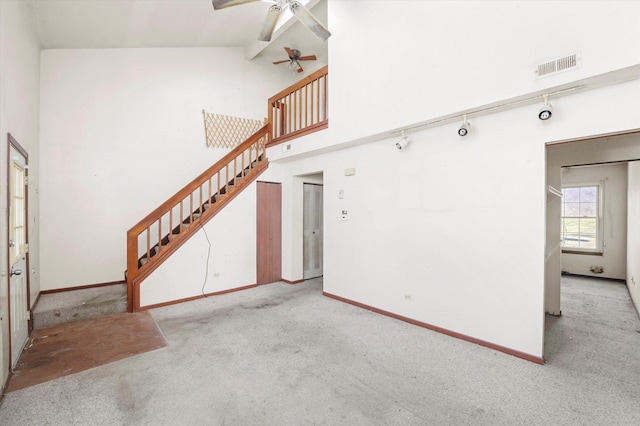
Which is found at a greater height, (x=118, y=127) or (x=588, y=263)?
(x=118, y=127)

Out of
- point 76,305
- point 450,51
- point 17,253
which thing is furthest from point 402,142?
point 76,305

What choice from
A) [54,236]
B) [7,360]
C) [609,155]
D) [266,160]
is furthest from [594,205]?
[54,236]

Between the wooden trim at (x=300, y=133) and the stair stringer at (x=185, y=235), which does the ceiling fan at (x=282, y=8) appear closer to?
the wooden trim at (x=300, y=133)

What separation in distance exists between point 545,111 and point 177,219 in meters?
5.28

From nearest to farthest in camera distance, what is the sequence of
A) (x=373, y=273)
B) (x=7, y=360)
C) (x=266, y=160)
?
(x=7, y=360)
(x=373, y=273)
(x=266, y=160)

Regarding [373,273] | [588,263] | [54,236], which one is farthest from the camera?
[588,263]

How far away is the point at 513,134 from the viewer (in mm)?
2580

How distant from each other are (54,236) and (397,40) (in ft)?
17.9

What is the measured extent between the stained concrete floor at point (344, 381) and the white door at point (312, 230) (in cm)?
213

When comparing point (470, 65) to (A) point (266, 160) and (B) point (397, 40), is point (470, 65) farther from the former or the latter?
(A) point (266, 160)

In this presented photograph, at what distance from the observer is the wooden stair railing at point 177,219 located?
145 inches

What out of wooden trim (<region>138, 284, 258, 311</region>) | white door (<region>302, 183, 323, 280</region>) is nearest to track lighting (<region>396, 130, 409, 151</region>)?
white door (<region>302, 183, 323, 280</region>)

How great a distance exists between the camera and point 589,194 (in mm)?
5668

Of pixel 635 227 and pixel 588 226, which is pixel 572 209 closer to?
pixel 588 226
